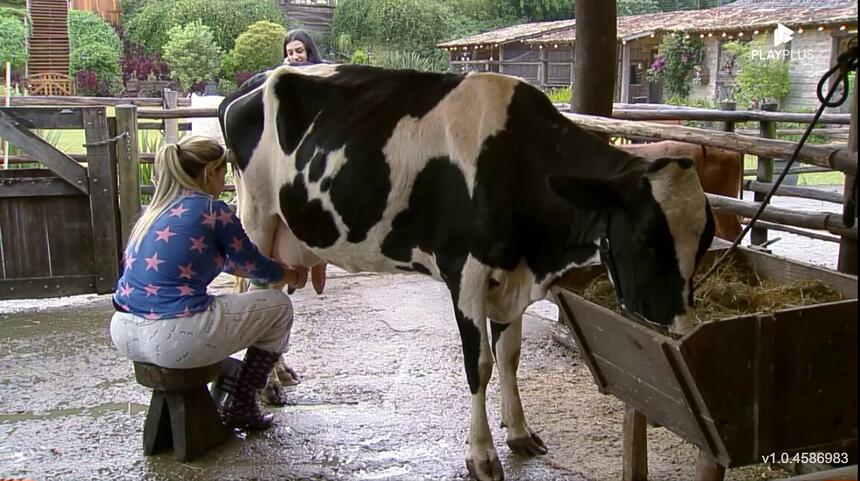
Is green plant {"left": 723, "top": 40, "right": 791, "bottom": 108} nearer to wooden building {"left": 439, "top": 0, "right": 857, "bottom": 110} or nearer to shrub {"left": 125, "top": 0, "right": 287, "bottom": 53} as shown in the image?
wooden building {"left": 439, "top": 0, "right": 857, "bottom": 110}

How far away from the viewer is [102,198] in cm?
619

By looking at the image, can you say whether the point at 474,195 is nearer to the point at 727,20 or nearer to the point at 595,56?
the point at 595,56

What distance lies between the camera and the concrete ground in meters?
3.52

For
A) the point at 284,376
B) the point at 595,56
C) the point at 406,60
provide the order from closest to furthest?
1. the point at 284,376
2. the point at 595,56
3. the point at 406,60

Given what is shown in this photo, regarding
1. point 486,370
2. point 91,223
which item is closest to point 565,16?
point 91,223

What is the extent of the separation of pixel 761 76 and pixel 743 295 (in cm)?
1998

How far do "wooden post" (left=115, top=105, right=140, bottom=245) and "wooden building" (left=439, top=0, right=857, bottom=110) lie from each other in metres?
15.3

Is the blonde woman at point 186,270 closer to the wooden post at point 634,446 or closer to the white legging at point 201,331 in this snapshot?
the white legging at point 201,331

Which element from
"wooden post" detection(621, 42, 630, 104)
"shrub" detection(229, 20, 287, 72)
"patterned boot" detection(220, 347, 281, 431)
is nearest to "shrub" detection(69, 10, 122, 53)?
"shrub" detection(229, 20, 287, 72)

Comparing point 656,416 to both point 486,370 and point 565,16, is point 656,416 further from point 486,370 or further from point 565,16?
point 565,16

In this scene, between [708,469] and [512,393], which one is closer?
[708,469]

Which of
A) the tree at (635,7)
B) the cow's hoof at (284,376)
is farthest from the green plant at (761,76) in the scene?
the cow's hoof at (284,376)

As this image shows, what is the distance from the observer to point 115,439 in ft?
12.6
